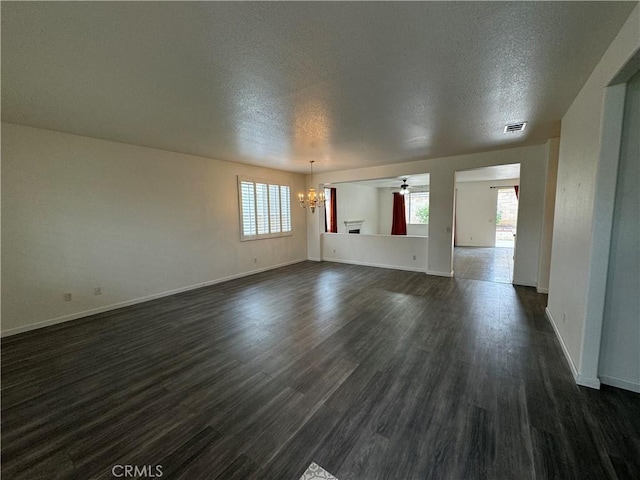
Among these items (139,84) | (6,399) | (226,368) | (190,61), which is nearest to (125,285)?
(6,399)

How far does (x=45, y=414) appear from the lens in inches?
79.1

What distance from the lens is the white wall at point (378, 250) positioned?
21.6ft

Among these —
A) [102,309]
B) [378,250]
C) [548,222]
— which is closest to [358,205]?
[378,250]

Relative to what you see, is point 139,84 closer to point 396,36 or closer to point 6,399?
point 396,36

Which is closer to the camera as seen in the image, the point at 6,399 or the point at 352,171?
the point at 6,399

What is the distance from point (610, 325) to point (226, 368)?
3513mm

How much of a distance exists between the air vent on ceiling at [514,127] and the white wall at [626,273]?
1787 mm

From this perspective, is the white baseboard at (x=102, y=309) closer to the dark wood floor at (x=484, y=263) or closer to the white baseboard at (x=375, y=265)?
the white baseboard at (x=375, y=265)

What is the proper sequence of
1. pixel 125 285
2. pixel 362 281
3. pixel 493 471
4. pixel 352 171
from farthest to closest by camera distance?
pixel 352 171 < pixel 362 281 < pixel 125 285 < pixel 493 471

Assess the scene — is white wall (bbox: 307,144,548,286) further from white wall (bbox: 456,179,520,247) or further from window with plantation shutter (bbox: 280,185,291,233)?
white wall (bbox: 456,179,520,247)

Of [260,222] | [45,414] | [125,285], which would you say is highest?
[260,222]

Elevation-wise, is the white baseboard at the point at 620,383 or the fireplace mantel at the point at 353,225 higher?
the fireplace mantel at the point at 353,225

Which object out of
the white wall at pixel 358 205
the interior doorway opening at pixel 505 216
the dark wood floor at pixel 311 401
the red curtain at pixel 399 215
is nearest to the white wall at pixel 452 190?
the dark wood floor at pixel 311 401

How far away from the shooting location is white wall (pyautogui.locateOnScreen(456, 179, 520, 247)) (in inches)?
392
